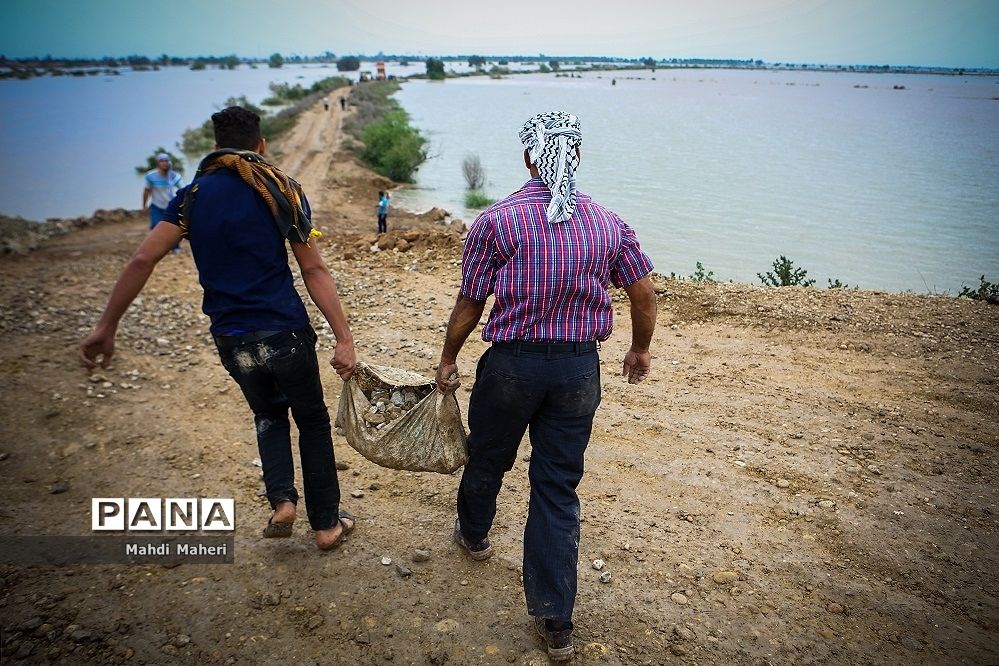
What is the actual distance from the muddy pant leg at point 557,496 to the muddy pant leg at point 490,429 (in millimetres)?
102

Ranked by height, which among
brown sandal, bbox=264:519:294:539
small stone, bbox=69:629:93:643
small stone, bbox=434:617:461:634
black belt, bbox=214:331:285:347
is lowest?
small stone, bbox=434:617:461:634

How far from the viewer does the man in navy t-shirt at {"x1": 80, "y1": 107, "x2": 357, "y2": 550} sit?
2256 mm

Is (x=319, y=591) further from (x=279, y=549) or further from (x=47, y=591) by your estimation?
(x=47, y=591)

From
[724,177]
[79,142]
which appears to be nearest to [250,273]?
[724,177]

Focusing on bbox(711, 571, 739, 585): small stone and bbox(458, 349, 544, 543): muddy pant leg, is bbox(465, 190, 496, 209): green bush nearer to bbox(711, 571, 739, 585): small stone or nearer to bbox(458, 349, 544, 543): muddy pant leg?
bbox(458, 349, 544, 543): muddy pant leg

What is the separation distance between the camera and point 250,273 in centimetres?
233

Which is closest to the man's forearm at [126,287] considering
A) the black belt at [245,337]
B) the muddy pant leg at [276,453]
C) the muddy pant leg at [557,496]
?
the black belt at [245,337]

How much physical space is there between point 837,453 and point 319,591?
2965 millimetres

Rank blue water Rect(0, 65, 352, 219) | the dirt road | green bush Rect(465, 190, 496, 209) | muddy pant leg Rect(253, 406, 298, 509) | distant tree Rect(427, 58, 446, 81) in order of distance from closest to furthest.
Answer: the dirt road, muddy pant leg Rect(253, 406, 298, 509), blue water Rect(0, 65, 352, 219), green bush Rect(465, 190, 496, 209), distant tree Rect(427, 58, 446, 81)

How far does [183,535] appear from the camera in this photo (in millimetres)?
2842

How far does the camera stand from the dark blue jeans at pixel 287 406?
7.82ft

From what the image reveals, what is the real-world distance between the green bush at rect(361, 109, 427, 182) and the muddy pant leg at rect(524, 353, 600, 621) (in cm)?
1998

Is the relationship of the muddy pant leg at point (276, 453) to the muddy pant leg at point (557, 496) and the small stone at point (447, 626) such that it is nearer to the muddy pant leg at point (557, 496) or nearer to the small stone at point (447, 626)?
the small stone at point (447, 626)

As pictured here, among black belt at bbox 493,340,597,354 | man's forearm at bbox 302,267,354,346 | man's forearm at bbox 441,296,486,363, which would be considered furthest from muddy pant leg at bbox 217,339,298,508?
black belt at bbox 493,340,597,354
